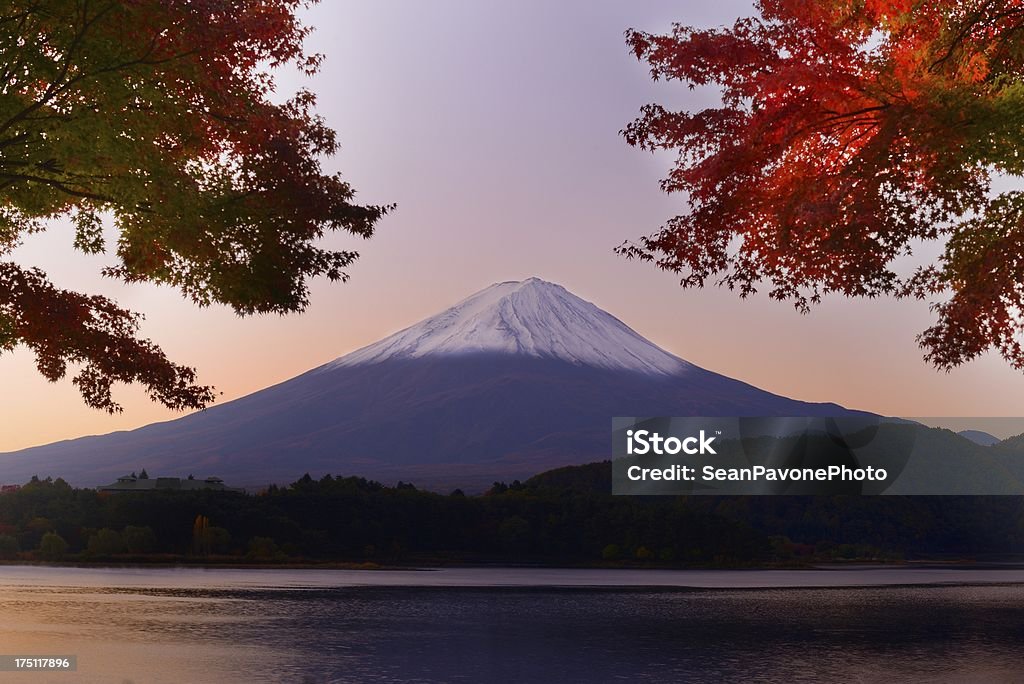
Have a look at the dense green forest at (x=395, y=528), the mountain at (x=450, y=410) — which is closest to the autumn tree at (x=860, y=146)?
the dense green forest at (x=395, y=528)

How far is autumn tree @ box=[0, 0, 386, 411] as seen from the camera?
436 inches

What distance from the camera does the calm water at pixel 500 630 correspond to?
13.2m

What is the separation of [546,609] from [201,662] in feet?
31.3

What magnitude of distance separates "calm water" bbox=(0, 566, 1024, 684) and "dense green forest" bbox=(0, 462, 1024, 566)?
1057cm

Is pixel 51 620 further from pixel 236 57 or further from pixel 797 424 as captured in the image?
pixel 797 424

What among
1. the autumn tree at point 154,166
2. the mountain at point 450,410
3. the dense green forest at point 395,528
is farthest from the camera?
the mountain at point 450,410

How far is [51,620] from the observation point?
18188 millimetres

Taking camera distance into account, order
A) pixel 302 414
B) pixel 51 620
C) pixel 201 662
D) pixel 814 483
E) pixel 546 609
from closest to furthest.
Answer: pixel 201 662
pixel 51 620
pixel 546 609
pixel 814 483
pixel 302 414

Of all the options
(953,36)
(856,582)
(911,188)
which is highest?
(953,36)

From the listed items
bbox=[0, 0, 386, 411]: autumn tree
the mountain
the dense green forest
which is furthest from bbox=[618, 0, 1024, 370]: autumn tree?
the mountain

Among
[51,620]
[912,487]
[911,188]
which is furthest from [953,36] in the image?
[912,487]

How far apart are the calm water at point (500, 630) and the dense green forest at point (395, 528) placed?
10.6 meters

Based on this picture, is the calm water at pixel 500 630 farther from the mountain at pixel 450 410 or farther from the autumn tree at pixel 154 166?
the mountain at pixel 450 410

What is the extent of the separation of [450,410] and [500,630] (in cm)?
10407
